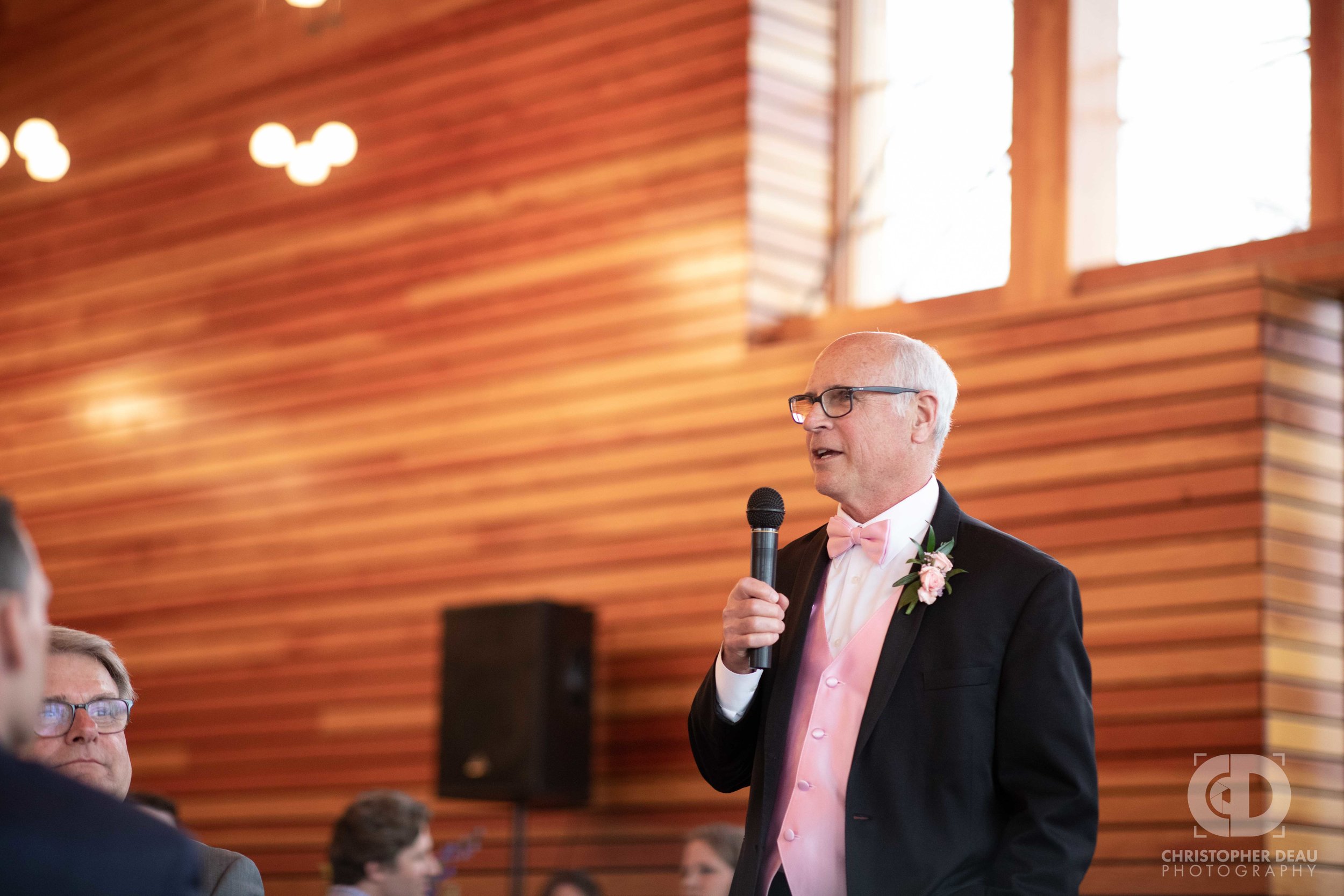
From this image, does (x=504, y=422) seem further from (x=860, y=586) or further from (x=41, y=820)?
(x=41, y=820)

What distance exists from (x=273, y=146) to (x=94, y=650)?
136 inches

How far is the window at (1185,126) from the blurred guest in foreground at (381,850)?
2837 mm

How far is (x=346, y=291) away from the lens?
7188mm

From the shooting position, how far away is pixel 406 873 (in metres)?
4.50

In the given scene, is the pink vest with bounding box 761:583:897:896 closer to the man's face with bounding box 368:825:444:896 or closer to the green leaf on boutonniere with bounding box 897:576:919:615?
the green leaf on boutonniere with bounding box 897:576:919:615

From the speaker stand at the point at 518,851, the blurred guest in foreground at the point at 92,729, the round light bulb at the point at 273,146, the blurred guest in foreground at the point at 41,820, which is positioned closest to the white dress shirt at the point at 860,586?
the blurred guest in foreground at the point at 92,729

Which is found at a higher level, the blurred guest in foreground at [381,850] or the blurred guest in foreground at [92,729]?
the blurred guest in foreground at [92,729]

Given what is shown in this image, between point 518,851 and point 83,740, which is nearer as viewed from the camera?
point 83,740

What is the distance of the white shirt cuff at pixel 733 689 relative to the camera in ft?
8.48

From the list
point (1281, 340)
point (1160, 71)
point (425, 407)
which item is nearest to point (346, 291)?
point (425, 407)

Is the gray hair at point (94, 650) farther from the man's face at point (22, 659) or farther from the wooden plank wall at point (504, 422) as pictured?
the wooden plank wall at point (504, 422)

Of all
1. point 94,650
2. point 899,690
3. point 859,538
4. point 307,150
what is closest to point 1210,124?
point 307,150

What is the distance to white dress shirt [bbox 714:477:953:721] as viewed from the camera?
259 cm

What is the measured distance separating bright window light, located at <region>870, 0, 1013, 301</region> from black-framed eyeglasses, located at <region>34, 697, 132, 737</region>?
3816 millimetres
